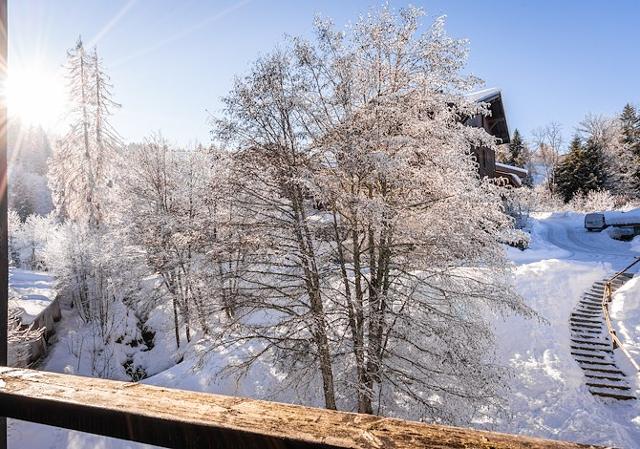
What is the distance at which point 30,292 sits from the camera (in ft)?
74.7

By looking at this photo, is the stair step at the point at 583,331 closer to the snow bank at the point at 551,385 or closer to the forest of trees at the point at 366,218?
the snow bank at the point at 551,385

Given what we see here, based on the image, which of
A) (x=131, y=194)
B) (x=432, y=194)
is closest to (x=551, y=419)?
(x=432, y=194)

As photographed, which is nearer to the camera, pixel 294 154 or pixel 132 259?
pixel 294 154

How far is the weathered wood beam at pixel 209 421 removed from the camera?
2.83ft

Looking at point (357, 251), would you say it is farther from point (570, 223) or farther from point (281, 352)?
point (570, 223)

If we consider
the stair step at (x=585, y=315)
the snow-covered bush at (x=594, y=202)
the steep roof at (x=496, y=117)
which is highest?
the steep roof at (x=496, y=117)

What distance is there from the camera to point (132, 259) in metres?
18.4

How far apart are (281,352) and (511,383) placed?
7641 millimetres

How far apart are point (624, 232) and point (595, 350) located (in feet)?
79.0

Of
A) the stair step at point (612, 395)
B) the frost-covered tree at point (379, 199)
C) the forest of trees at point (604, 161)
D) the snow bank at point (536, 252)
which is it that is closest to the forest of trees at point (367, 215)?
the frost-covered tree at point (379, 199)

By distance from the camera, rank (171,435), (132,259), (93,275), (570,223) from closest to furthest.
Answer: (171,435) < (132,259) < (93,275) < (570,223)

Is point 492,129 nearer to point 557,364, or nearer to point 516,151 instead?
point 557,364

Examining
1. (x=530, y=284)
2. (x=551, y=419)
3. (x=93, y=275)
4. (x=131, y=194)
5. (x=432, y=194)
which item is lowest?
(x=551, y=419)

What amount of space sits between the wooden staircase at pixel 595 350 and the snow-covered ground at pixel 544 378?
25cm
